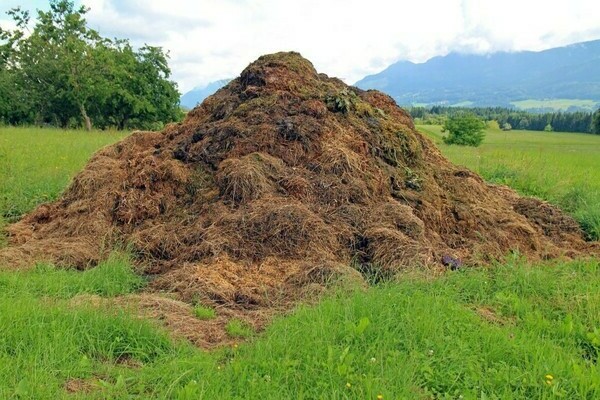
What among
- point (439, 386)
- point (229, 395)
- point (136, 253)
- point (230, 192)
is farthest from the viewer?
point (230, 192)

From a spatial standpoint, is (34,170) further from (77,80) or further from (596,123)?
(596,123)

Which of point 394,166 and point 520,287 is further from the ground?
point 394,166

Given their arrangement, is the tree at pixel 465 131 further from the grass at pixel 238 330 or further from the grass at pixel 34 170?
the grass at pixel 238 330

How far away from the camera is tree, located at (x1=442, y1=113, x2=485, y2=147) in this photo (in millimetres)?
33625

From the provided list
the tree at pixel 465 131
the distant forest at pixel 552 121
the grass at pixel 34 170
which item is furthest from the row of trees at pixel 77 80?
the distant forest at pixel 552 121

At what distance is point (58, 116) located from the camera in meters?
29.2

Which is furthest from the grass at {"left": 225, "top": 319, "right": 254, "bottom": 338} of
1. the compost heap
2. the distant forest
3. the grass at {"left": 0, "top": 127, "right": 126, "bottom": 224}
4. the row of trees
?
the distant forest

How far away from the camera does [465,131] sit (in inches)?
1356

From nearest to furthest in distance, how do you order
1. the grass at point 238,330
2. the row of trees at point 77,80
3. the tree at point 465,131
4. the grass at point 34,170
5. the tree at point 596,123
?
the grass at point 238,330 → the grass at point 34,170 → the row of trees at point 77,80 → the tree at point 465,131 → the tree at point 596,123

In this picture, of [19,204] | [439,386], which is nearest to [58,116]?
[19,204]

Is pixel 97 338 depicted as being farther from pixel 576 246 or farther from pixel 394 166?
pixel 576 246

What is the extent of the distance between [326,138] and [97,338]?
3.90 m

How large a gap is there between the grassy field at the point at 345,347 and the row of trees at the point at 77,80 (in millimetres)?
23464

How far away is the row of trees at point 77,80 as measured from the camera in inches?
990
